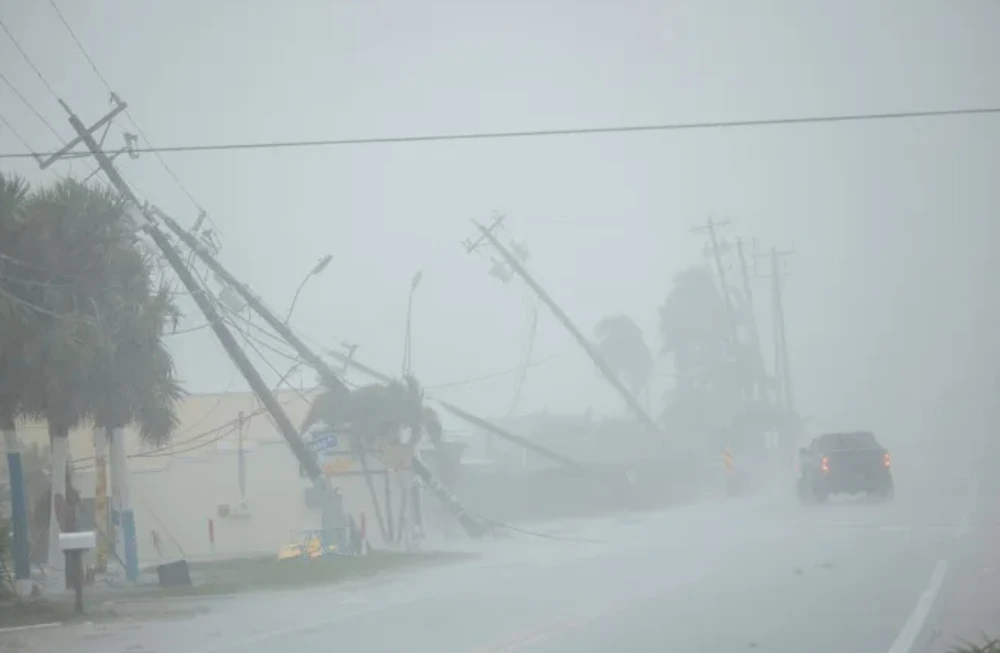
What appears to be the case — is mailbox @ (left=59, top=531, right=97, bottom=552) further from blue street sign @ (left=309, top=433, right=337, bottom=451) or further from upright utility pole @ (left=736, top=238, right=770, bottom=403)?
upright utility pole @ (left=736, top=238, right=770, bottom=403)

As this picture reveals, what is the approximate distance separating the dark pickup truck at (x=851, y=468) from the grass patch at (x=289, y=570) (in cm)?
1301

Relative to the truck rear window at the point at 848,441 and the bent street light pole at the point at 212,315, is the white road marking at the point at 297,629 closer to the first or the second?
the bent street light pole at the point at 212,315

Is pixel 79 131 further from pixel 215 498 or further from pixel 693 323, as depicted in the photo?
pixel 693 323

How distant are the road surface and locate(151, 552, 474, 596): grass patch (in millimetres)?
1455

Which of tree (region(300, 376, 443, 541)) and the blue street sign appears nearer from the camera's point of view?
the blue street sign

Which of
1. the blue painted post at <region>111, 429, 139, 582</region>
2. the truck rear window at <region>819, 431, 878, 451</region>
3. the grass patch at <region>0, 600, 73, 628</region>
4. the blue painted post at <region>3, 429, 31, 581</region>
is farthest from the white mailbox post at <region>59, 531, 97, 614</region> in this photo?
the truck rear window at <region>819, 431, 878, 451</region>

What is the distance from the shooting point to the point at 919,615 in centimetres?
1616

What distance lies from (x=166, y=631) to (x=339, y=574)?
9.58 metres

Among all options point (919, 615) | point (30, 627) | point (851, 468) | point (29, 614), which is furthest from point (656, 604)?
point (851, 468)

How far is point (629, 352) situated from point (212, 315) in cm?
6578

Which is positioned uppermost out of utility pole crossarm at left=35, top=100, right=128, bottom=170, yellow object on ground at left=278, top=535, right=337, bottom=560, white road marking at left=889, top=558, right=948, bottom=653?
utility pole crossarm at left=35, top=100, right=128, bottom=170

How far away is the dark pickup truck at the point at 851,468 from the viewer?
39438 mm

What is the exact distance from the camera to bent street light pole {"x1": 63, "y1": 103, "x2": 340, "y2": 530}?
91.5ft

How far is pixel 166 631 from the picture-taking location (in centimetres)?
1769
